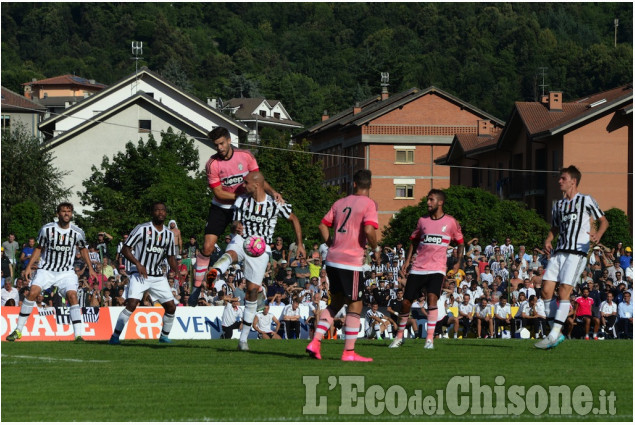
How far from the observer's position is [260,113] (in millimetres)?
142500

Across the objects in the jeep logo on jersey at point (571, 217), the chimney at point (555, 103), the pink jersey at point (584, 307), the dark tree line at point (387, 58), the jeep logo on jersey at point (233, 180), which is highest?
the dark tree line at point (387, 58)

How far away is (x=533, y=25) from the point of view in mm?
179250

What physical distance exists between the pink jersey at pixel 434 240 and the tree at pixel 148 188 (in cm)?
3053

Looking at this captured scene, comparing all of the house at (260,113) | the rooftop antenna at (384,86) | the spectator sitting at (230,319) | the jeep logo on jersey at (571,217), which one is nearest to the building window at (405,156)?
the rooftop antenna at (384,86)

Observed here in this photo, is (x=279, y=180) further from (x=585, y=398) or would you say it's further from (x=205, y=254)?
(x=585, y=398)

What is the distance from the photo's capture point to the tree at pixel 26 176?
212 feet

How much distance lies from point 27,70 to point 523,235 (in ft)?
426

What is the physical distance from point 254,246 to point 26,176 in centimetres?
5264

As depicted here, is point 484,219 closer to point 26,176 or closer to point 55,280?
point 26,176

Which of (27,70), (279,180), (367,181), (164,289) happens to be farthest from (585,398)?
(27,70)

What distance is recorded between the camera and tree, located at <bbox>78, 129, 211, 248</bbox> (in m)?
51.7

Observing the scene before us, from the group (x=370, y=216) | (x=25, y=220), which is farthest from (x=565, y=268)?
(x=25, y=220)

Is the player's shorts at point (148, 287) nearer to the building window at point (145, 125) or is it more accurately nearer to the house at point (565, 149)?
the house at point (565, 149)

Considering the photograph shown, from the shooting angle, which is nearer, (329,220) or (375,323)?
(329,220)
